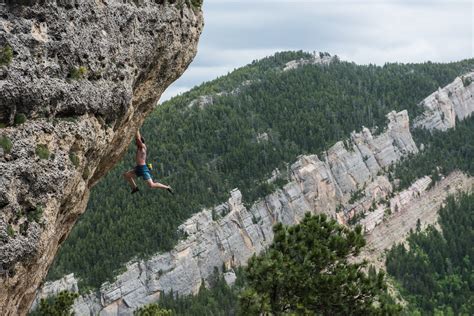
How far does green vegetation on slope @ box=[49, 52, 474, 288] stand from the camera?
122500 mm

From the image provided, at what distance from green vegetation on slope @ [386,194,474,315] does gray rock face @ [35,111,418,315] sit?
19.3 meters

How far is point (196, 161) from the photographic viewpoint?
Result: 15975 cm

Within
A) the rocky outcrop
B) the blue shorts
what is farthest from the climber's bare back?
the rocky outcrop

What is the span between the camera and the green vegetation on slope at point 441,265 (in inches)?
5290

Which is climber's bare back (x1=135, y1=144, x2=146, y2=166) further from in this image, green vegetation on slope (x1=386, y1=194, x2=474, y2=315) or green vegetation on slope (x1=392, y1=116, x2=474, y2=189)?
green vegetation on slope (x1=392, y1=116, x2=474, y2=189)

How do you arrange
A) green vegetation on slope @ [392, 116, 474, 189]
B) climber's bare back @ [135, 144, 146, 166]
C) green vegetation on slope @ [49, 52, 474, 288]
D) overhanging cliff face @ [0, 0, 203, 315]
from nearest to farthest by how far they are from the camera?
1. overhanging cliff face @ [0, 0, 203, 315]
2. climber's bare back @ [135, 144, 146, 166]
3. green vegetation on slope @ [49, 52, 474, 288]
4. green vegetation on slope @ [392, 116, 474, 189]

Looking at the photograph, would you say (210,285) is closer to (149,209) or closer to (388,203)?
(149,209)

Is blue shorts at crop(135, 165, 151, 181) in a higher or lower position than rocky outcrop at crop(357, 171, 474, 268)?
higher

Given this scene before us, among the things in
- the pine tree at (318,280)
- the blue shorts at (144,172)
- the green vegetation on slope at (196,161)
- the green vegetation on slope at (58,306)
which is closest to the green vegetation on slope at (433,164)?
the green vegetation on slope at (196,161)

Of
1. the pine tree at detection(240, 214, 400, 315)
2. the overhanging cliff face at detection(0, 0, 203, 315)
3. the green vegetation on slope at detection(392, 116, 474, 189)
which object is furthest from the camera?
the green vegetation on slope at detection(392, 116, 474, 189)

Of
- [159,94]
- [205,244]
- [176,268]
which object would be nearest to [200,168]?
[205,244]

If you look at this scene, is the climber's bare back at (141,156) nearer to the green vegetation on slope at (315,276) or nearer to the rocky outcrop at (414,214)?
the green vegetation on slope at (315,276)

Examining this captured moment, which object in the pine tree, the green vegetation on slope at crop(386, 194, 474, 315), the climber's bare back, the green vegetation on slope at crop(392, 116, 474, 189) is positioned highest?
the climber's bare back

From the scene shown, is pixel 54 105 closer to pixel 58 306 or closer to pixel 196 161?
pixel 58 306
